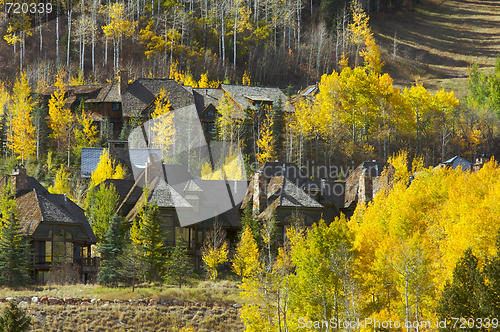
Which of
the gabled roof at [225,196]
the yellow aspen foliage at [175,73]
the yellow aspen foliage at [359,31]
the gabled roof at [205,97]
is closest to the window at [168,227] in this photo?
the gabled roof at [225,196]

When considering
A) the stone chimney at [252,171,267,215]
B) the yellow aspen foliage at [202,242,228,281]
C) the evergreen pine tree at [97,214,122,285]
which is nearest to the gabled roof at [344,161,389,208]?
the stone chimney at [252,171,267,215]

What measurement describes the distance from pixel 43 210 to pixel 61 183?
13.7 metres

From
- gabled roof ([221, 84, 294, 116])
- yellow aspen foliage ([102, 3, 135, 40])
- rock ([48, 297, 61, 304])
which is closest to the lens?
rock ([48, 297, 61, 304])

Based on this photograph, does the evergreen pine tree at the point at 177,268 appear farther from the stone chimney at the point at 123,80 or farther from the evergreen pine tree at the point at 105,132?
the stone chimney at the point at 123,80

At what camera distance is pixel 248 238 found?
46.4 metres

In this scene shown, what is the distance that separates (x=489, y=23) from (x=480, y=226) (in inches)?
4723

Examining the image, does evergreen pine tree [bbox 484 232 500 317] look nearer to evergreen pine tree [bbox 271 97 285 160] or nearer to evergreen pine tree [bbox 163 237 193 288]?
evergreen pine tree [bbox 163 237 193 288]

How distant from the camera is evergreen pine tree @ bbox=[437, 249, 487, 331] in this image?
1166 inches

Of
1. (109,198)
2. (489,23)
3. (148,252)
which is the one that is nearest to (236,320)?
(148,252)

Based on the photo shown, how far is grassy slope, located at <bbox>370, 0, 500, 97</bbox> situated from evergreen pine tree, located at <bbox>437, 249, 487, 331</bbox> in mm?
75517

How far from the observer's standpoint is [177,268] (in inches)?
1741

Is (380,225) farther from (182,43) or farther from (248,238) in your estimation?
(182,43)

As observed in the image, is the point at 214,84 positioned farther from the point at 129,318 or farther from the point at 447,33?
the point at 447,33

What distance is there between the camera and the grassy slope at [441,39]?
114 meters
